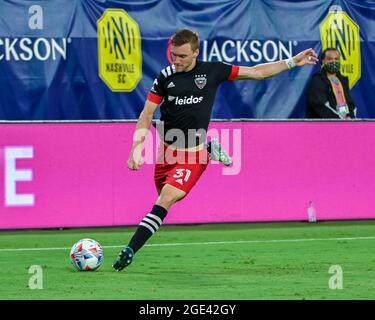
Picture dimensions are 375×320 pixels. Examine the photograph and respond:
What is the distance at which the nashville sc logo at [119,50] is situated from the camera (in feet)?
63.1

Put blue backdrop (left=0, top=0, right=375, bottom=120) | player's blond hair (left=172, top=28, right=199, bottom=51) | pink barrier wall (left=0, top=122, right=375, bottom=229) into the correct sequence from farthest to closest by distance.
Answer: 1. blue backdrop (left=0, top=0, right=375, bottom=120)
2. pink barrier wall (left=0, top=122, right=375, bottom=229)
3. player's blond hair (left=172, top=28, right=199, bottom=51)

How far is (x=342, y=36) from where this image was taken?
20844 mm

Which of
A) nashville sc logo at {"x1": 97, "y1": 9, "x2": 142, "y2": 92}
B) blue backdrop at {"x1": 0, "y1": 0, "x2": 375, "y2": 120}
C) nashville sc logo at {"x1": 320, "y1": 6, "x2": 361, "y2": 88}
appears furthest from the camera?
nashville sc logo at {"x1": 320, "y1": 6, "x2": 361, "y2": 88}

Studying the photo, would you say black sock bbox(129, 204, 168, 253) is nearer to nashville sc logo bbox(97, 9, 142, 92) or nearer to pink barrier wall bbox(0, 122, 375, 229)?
pink barrier wall bbox(0, 122, 375, 229)

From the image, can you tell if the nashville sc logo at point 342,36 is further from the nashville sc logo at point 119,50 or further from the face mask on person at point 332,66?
the nashville sc logo at point 119,50

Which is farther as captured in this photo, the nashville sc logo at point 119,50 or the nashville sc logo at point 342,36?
the nashville sc logo at point 342,36

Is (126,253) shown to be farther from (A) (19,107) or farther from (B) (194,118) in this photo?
(A) (19,107)

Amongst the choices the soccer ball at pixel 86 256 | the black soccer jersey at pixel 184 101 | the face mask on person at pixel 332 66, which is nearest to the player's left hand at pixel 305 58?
the black soccer jersey at pixel 184 101

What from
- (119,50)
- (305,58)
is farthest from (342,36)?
(305,58)

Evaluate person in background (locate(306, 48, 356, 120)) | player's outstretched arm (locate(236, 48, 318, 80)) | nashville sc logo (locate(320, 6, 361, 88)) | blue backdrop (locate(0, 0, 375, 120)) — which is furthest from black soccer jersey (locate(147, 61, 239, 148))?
nashville sc logo (locate(320, 6, 361, 88))

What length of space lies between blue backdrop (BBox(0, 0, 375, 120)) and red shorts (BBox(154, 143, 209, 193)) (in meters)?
6.56

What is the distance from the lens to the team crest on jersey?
12.6m

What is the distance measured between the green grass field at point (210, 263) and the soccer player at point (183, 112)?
860 mm

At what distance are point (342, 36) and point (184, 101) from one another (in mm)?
8913
